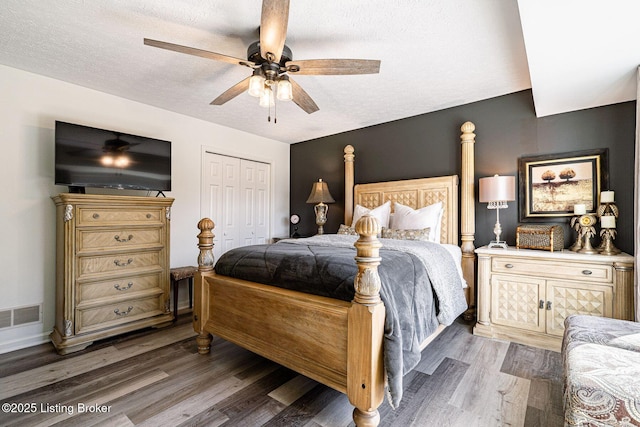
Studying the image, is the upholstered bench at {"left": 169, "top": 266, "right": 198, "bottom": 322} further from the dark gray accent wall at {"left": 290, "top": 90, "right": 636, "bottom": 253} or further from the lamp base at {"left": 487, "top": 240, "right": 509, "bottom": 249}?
the lamp base at {"left": 487, "top": 240, "right": 509, "bottom": 249}

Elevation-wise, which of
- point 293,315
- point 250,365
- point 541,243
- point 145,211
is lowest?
point 250,365

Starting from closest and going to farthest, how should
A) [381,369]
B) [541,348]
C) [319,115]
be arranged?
1. [381,369]
2. [541,348]
3. [319,115]

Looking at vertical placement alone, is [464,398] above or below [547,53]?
below

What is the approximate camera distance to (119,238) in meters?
2.79

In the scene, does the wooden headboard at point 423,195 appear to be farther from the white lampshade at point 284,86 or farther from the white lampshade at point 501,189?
the white lampshade at point 284,86

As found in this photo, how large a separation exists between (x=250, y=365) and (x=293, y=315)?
31.7 inches

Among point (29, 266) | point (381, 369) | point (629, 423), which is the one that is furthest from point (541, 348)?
point (29, 266)

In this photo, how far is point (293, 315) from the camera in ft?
5.93

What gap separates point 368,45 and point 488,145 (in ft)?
6.36

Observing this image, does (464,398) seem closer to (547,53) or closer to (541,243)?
(541,243)

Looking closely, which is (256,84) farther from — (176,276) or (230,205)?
(230,205)

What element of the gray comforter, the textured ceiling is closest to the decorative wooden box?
the gray comforter

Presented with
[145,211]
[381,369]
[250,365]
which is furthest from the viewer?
[145,211]

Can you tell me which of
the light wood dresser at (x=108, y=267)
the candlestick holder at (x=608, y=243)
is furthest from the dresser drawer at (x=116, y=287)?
the candlestick holder at (x=608, y=243)
